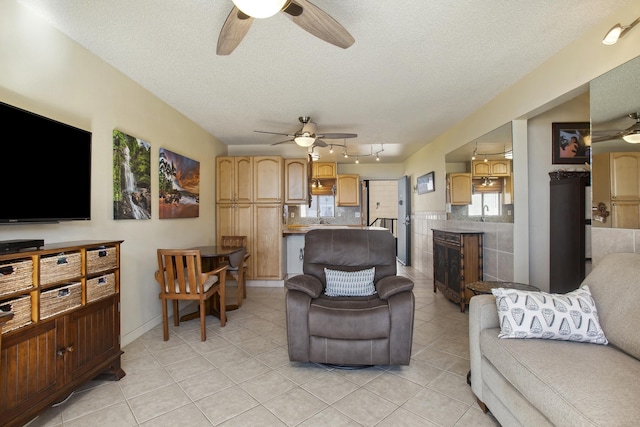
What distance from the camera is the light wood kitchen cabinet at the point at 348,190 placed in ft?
22.4

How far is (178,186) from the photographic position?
11.9 ft

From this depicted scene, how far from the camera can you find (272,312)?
3590mm

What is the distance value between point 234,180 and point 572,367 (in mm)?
4582

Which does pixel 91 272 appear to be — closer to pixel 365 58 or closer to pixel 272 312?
pixel 272 312

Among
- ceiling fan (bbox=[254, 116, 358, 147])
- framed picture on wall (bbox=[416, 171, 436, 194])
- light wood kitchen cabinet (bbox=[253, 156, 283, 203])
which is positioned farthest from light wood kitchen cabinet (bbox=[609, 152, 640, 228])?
light wood kitchen cabinet (bbox=[253, 156, 283, 203])

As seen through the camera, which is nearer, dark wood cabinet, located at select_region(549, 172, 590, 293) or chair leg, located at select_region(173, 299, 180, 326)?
dark wood cabinet, located at select_region(549, 172, 590, 293)

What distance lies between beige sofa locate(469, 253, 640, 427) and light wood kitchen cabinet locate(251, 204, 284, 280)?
11.2 ft

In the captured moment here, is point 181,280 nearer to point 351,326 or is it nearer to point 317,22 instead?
point 351,326

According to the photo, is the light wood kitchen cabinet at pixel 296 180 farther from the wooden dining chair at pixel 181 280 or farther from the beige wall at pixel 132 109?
the wooden dining chair at pixel 181 280

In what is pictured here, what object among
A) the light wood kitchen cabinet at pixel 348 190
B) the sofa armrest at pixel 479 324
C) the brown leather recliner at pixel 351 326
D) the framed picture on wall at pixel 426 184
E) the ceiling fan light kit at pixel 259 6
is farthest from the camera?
the light wood kitchen cabinet at pixel 348 190

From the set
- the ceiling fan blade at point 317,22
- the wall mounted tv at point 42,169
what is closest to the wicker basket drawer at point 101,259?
the wall mounted tv at point 42,169

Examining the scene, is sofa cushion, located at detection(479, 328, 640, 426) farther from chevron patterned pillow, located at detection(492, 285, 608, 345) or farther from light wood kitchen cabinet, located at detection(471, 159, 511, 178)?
light wood kitchen cabinet, located at detection(471, 159, 511, 178)

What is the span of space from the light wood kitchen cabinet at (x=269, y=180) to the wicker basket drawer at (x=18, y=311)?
3.46 meters

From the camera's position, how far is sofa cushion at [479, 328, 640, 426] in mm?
1025
